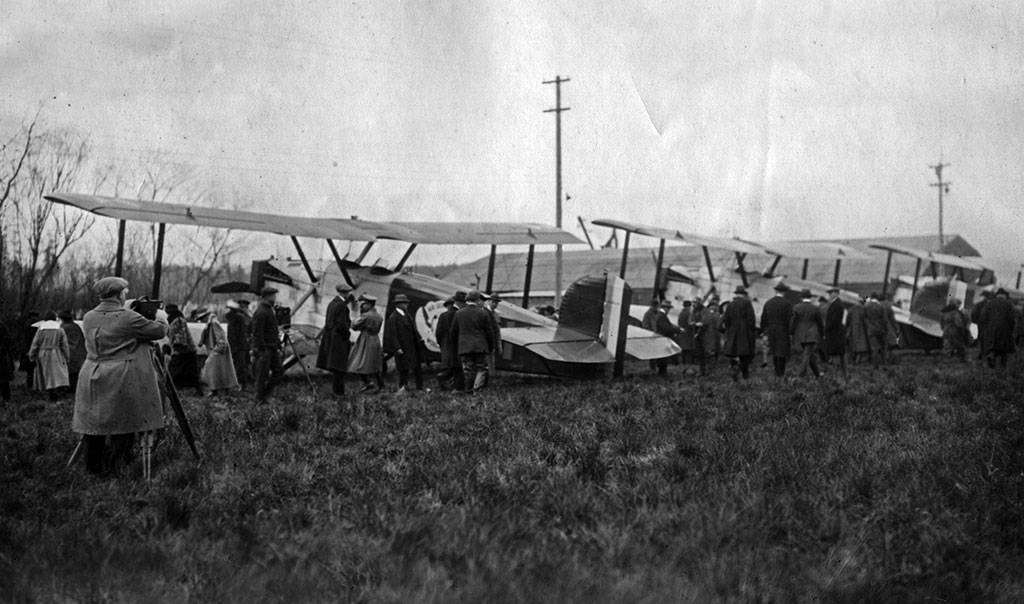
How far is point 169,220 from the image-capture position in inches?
578

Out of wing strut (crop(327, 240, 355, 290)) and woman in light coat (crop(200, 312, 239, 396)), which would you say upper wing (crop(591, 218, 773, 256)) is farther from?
woman in light coat (crop(200, 312, 239, 396))

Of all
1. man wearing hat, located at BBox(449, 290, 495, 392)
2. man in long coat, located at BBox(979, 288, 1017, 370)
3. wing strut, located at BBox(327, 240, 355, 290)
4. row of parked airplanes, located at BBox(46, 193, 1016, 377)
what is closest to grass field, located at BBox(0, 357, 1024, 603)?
man wearing hat, located at BBox(449, 290, 495, 392)

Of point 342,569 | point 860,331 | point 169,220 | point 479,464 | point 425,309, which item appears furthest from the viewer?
point 860,331

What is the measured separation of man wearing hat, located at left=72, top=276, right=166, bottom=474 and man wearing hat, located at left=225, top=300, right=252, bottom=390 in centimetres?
749

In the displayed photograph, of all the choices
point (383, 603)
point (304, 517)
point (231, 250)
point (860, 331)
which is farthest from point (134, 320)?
point (231, 250)

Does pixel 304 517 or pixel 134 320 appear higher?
pixel 134 320

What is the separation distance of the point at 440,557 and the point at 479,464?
6.11 ft

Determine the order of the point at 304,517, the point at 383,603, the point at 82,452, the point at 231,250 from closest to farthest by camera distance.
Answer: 1. the point at 383,603
2. the point at 304,517
3. the point at 82,452
4. the point at 231,250

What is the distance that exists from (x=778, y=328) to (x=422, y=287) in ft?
19.2

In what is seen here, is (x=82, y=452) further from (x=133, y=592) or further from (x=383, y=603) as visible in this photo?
(x=383, y=603)

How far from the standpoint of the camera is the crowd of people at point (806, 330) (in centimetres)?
1476

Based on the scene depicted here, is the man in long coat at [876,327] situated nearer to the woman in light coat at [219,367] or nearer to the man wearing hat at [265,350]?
the man wearing hat at [265,350]

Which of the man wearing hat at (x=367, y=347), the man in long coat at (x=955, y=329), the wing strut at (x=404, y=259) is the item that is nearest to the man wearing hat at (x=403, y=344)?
the man wearing hat at (x=367, y=347)

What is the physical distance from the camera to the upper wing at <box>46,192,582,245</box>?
1412 cm
